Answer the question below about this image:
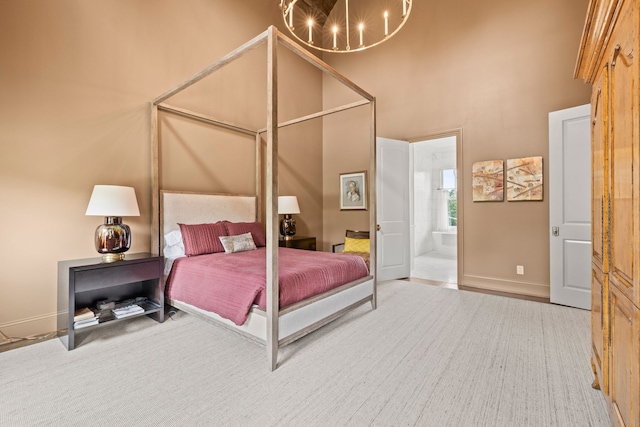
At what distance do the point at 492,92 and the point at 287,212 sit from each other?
362 centimetres

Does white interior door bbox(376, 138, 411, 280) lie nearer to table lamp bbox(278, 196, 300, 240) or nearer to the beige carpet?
table lamp bbox(278, 196, 300, 240)

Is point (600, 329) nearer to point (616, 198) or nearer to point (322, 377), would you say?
point (616, 198)

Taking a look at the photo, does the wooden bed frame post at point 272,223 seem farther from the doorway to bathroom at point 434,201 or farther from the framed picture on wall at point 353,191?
the doorway to bathroom at point 434,201

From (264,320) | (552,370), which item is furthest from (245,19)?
(552,370)

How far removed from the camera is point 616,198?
4.29ft

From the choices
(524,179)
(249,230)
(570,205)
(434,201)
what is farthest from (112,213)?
(434,201)

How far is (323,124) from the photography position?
6090 mm

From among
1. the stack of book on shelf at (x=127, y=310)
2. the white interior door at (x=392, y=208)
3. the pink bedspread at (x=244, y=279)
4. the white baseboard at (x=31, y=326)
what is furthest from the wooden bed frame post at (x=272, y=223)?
the white interior door at (x=392, y=208)

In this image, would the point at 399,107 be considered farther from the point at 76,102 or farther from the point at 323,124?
the point at 76,102

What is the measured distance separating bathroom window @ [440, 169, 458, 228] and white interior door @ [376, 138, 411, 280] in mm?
3814

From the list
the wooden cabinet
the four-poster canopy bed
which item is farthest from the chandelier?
the wooden cabinet

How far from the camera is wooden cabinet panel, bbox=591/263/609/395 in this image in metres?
1.50

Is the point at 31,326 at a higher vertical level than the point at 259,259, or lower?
lower

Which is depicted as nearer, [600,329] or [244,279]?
[600,329]
